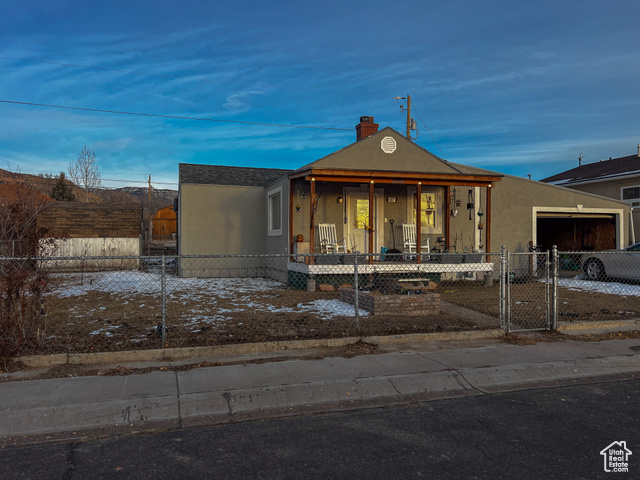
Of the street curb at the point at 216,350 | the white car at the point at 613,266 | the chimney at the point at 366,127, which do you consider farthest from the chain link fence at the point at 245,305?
the chimney at the point at 366,127

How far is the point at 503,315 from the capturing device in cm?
777

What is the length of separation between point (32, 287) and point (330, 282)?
8.02m

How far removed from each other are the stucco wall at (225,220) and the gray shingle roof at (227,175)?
0.37 m

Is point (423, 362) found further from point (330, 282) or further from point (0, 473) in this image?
point (330, 282)

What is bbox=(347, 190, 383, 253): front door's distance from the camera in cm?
1447

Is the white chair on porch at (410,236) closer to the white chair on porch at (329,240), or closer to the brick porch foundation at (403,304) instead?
the white chair on porch at (329,240)

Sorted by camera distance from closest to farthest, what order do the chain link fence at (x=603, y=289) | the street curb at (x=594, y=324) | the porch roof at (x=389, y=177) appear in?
the street curb at (x=594, y=324)
the chain link fence at (x=603, y=289)
the porch roof at (x=389, y=177)

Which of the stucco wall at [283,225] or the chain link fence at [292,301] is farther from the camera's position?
the stucco wall at [283,225]

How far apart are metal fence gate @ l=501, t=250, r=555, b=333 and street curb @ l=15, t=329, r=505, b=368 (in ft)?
3.05

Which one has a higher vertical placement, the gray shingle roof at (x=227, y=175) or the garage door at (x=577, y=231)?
the gray shingle roof at (x=227, y=175)

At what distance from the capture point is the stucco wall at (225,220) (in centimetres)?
1661

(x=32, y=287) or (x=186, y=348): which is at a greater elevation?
(x=32, y=287)

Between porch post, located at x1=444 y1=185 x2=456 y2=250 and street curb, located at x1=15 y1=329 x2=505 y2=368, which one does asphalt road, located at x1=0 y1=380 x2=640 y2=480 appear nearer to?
street curb, located at x1=15 y1=329 x2=505 y2=368

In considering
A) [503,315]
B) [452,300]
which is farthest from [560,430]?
[452,300]
